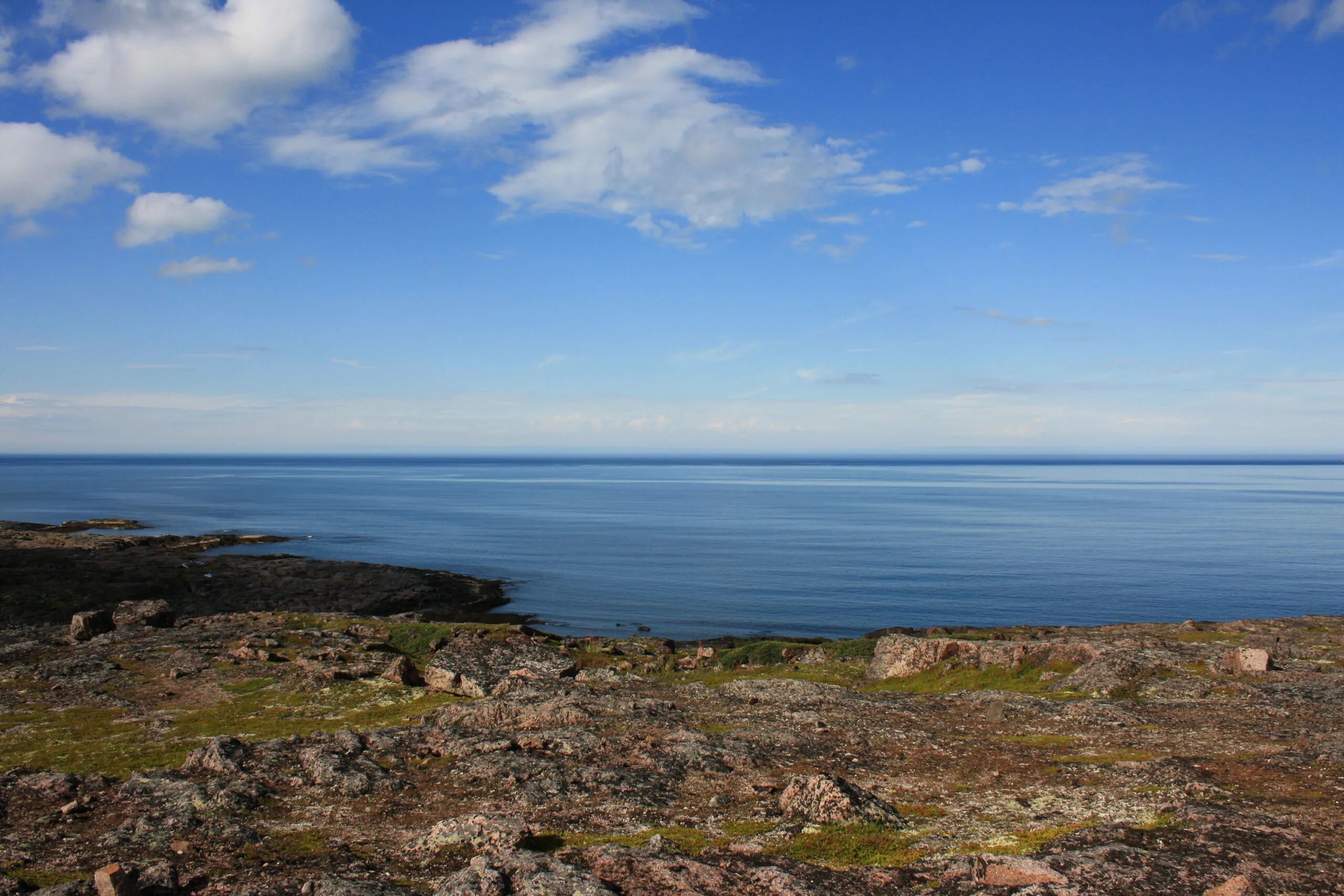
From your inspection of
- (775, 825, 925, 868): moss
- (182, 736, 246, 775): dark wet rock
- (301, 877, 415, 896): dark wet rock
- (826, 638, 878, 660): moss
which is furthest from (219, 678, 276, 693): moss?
(826, 638, 878, 660): moss

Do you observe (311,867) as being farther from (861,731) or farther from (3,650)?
(3,650)

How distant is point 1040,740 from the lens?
32.3 metres

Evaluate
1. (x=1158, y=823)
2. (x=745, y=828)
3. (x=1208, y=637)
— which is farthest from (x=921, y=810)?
(x=1208, y=637)

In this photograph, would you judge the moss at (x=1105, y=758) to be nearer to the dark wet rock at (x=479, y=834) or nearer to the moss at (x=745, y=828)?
the moss at (x=745, y=828)

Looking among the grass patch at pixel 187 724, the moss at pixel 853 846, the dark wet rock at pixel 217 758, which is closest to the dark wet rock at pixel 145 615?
the grass patch at pixel 187 724

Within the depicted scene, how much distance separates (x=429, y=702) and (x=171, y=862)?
19.5 meters

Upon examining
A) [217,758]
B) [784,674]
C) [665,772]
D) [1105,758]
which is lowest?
[784,674]

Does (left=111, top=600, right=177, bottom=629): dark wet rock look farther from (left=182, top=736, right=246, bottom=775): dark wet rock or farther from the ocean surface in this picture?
the ocean surface

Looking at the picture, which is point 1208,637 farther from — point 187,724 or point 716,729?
point 187,724

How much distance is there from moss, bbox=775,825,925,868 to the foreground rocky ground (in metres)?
0.10

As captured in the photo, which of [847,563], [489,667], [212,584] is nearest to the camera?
[489,667]

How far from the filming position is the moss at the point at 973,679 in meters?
44.4

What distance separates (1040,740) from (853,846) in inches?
595

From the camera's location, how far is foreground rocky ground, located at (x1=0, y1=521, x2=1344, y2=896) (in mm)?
19547
